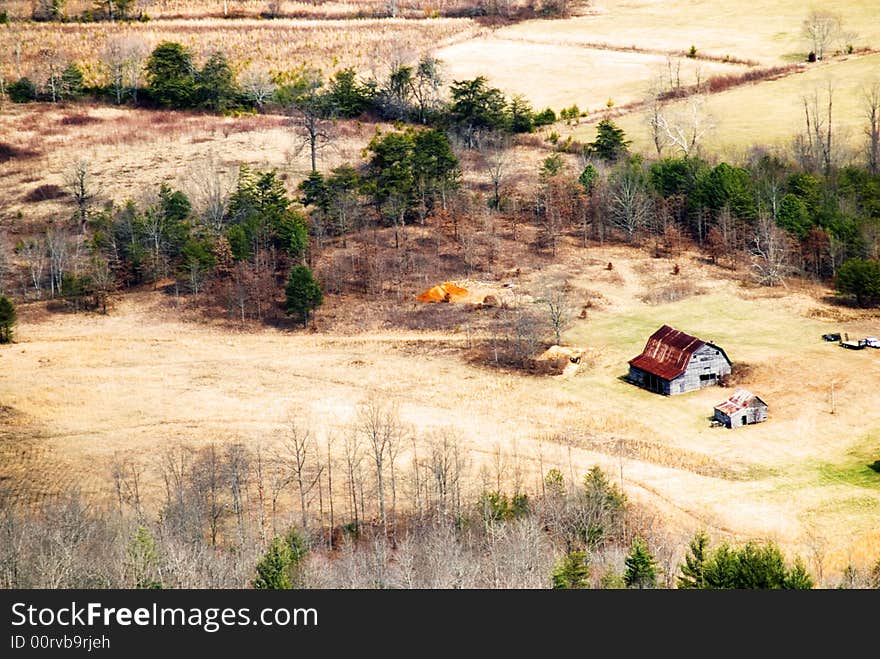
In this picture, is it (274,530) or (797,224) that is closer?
(274,530)

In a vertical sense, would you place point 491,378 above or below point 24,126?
below

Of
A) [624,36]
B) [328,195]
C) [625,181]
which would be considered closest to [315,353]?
[328,195]

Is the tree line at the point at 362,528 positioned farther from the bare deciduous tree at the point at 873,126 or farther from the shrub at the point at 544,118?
the bare deciduous tree at the point at 873,126

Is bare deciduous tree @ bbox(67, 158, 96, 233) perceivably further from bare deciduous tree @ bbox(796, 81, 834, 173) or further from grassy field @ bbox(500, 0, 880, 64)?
bare deciduous tree @ bbox(796, 81, 834, 173)

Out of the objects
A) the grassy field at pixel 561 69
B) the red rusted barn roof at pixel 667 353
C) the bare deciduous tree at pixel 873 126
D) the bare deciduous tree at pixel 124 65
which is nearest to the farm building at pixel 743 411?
the red rusted barn roof at pixel 667 353

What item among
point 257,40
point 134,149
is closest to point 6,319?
point 134,149

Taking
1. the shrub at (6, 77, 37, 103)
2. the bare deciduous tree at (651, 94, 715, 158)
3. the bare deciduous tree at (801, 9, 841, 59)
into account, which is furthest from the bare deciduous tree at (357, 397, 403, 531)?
the bare deciduous tree at (801, 9, 841, 59)

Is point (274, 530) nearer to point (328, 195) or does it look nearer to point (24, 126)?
point (328, 195)
